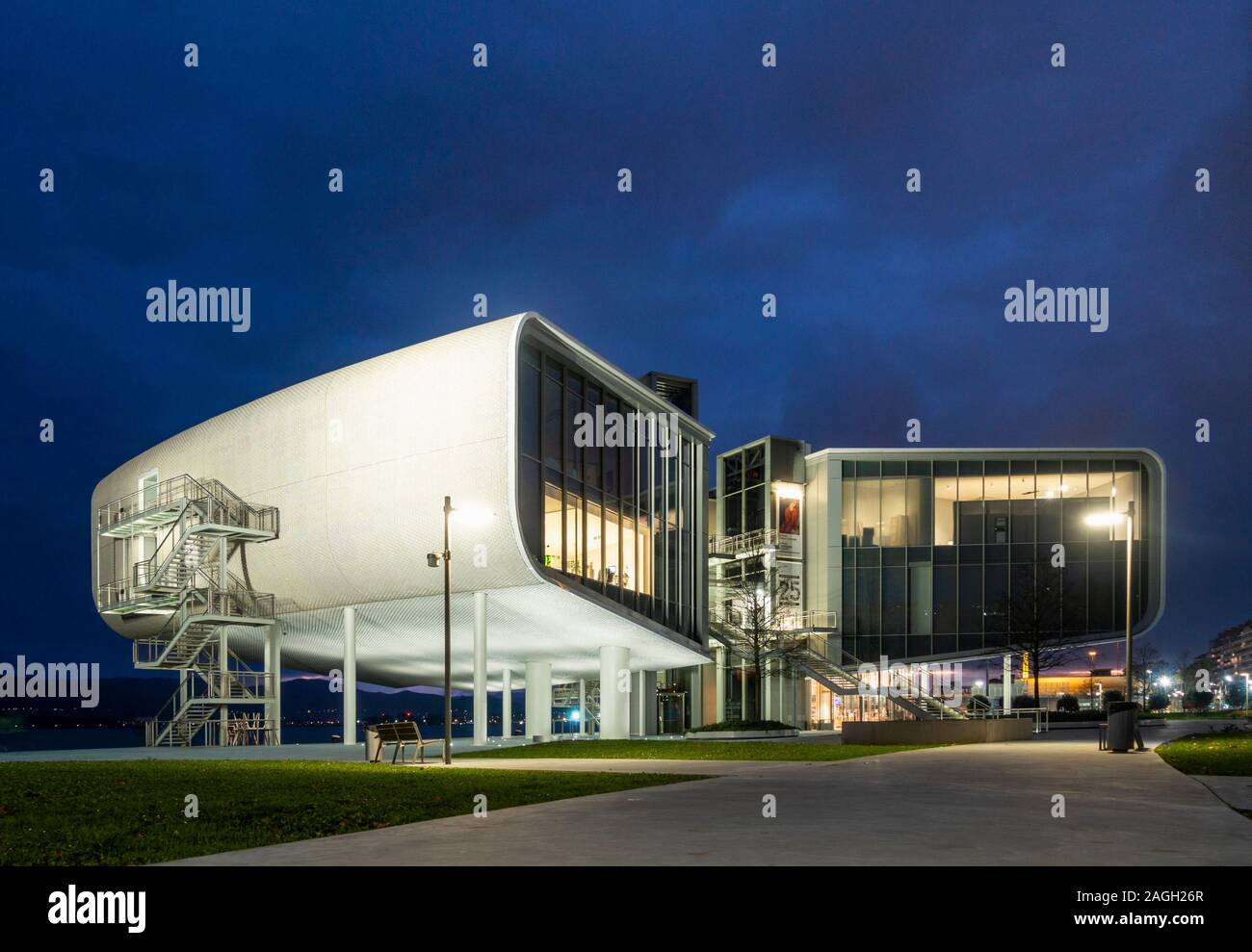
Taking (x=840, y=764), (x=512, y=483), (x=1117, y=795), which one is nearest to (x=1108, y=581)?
(x=512, y=483)

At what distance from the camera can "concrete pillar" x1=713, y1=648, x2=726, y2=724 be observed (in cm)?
5775

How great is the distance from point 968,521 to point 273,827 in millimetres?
49701

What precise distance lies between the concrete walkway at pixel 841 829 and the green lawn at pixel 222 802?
0.82 metres

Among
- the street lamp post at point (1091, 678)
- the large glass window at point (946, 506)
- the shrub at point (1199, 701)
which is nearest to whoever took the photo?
the large glass window at point (946, 506)

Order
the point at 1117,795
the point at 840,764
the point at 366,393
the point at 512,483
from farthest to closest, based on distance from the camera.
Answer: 1. the point at 366,393
2. the point at 512,483
3. the point at 840,764
4. the point at 1117,795

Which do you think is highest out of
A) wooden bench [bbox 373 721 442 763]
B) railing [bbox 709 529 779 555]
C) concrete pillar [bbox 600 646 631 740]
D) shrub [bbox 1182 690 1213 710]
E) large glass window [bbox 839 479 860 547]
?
large glass window [bbox 839 479 860 547]

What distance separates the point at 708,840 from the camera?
997 centimetres

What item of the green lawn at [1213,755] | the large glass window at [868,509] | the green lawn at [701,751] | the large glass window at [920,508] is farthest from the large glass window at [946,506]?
the green lawn at [701,751]

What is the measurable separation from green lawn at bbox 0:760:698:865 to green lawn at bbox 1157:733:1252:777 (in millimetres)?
9371

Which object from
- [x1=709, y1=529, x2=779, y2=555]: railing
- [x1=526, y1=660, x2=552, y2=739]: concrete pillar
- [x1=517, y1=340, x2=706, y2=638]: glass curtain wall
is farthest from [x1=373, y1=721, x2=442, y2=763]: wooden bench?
[x1=709, y1=529, x2=779, y2=555]: railing

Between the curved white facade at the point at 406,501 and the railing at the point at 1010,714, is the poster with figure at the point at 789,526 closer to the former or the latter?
the curved white facade at the point at 406,501

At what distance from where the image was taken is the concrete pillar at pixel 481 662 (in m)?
38.0

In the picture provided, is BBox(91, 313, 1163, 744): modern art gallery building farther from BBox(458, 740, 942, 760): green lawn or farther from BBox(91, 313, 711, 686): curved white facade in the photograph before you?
BBox(458, 740, 942, 760): green lawn
